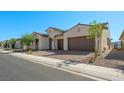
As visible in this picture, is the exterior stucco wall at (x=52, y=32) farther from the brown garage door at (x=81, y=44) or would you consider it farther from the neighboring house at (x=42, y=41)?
the brown garage door at (x=81, y=44)

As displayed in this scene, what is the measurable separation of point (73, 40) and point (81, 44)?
2.39m

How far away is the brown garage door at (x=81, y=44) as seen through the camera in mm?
27423

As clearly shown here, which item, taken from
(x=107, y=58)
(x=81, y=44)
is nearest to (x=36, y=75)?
(x=107, y=58)

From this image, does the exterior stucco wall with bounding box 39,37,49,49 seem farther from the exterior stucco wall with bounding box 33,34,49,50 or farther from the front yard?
the front yard

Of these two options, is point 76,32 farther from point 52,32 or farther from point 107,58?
point 107,58

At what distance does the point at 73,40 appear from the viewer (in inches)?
1233

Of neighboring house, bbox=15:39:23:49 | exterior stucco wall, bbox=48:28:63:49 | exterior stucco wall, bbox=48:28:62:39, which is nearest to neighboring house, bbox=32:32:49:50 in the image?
exterior stucco wall, bbox=48:28:62:39

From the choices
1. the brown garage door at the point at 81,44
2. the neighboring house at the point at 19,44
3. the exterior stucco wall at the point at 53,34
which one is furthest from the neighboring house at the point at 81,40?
the neighboring house at the point at 19,44

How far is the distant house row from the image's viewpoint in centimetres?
2736
